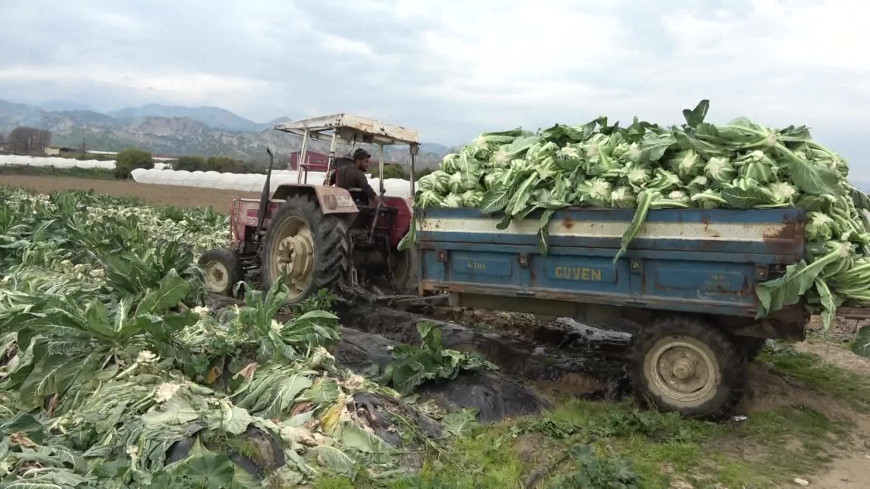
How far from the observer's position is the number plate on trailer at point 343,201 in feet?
23.2

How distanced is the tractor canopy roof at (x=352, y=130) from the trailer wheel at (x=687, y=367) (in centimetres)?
398

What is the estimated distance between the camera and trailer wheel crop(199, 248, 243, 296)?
8.51 metres

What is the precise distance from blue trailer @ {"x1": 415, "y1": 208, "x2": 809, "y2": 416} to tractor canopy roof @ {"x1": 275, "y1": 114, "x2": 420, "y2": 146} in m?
2.45

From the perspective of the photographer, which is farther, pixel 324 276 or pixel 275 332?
pixel 324 276

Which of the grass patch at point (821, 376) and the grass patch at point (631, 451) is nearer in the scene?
the grass patch at point (631, 451)

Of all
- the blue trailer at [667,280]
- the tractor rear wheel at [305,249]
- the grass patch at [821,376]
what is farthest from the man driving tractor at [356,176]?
the grass patch at [821,376]

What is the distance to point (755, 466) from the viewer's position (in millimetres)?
3803

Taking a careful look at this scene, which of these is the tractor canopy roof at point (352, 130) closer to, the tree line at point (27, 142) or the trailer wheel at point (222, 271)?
A: the trailer wheel at point (222, 271)

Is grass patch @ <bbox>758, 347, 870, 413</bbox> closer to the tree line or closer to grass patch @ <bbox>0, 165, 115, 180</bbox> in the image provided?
grass patch @ <bbox>0, 165, 115, 180</bbox>

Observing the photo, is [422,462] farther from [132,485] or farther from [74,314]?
[74,314]

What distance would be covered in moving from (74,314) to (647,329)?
367 centimetres

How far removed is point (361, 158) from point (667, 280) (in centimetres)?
410

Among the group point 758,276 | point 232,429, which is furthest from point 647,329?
point 232,429

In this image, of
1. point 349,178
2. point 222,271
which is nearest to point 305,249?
point 349,178
